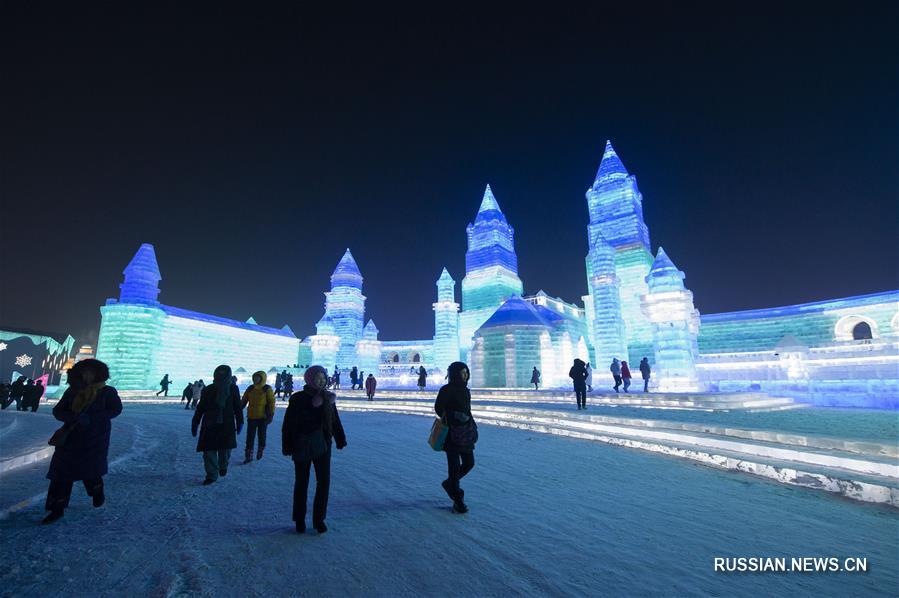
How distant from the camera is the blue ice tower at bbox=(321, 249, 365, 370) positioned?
5719 centimetres

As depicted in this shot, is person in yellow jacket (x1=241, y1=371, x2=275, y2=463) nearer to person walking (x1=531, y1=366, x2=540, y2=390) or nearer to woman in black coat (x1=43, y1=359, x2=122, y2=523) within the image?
woman in black coat (x1=43, y1=359, x2=122, y2=523)

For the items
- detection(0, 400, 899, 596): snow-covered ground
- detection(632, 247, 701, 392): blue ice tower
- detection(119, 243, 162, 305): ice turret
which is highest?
detection(119, 243, 162, 305): ice turret

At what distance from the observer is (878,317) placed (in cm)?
3105

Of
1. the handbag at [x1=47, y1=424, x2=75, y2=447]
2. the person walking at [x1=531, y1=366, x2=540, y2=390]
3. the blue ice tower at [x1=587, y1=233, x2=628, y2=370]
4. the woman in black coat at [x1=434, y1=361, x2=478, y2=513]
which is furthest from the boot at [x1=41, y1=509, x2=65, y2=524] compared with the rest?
the blue ice tower at [x1=587, y1=233, x2=628, y2=370]

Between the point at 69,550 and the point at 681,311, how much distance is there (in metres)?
22.6

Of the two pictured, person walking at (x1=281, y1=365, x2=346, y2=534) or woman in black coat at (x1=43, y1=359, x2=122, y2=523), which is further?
woman in black coat at (x1=43, y1=359, x2=122, y2=523)

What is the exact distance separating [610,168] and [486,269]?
25359 millimetres

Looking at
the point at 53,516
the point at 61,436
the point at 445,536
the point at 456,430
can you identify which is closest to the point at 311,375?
the point at 456,430

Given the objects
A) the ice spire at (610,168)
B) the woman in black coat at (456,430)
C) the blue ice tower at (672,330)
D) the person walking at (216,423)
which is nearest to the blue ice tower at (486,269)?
the ice spire at (610,168)

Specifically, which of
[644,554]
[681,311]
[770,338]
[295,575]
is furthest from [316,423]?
[770,338]

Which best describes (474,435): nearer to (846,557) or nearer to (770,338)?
(846,557)

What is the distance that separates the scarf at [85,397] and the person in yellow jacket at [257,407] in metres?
2.86

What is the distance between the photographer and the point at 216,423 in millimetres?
5922

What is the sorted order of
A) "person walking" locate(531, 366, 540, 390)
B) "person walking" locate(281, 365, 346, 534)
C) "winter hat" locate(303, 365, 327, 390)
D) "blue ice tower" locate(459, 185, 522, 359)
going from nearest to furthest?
"person walking" locate(281, 365, 346, 534), "winter hat" locate(303, 365, 327, 390), "person walking" locate(531, 366, 540, 390), "blue ice tower" locate(459, 185, 522, 359)
